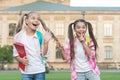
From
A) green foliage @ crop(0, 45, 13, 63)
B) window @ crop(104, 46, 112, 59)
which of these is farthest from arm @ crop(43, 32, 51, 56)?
window @ crop(104, 46, 112, 59)

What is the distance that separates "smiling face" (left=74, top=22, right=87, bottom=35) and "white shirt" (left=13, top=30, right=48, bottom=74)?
31.0 inches

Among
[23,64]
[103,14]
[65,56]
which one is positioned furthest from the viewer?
[103,14]

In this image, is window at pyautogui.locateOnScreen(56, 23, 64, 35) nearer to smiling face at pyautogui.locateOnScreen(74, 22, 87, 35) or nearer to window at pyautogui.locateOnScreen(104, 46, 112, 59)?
window at pyautogui.locateOnScreen(104, 46, 112, 59)

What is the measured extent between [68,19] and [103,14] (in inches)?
169

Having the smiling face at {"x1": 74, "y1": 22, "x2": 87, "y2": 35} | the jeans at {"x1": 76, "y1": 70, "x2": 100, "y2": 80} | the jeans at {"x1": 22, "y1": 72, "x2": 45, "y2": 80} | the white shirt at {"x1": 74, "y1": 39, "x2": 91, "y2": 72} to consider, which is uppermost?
the smiling face at {"x1": 74, "y1": 22, "x2": 87, "y2": 35}

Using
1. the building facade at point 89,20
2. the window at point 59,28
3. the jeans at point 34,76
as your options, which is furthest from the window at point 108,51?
the jeans at point 34,76

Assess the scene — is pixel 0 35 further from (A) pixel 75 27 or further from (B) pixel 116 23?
(A) pixel 75 27

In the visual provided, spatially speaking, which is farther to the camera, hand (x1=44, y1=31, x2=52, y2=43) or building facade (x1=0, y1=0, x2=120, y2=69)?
building facade (x1=0, y1=0, x2=120, y2=69)

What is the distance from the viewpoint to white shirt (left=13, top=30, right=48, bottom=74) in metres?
7.70

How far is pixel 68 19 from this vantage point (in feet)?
212

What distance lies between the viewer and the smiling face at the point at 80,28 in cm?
827

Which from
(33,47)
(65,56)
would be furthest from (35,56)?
(65,56)

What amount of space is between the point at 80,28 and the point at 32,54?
0.98m

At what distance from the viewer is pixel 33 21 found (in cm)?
770
